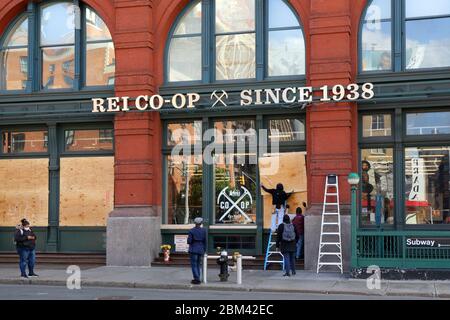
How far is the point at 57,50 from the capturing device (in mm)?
23469

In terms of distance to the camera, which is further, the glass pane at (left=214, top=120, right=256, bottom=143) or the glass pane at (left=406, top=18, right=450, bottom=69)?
the glass pane at (left=214, top=120, right=256, bottom=143)

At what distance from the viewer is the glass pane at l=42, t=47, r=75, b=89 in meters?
23.3

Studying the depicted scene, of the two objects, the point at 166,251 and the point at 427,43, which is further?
the point at 166,251

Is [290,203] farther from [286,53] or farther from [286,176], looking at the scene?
[286,53]

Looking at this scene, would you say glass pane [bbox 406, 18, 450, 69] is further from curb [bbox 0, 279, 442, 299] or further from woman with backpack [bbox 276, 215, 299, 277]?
curb [bbox 0, 279, 442, 299]

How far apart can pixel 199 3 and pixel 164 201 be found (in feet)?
22.6

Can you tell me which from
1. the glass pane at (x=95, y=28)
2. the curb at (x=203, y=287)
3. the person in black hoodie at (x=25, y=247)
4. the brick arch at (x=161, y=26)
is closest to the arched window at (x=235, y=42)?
the brick arch at (x=161, y=26)

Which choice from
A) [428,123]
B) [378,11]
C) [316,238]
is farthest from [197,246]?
[378,11]

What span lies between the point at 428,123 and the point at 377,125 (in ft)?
5.00

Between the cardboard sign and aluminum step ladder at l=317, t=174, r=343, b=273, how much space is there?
4652 mm

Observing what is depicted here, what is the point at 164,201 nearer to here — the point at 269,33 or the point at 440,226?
the point at 269,33

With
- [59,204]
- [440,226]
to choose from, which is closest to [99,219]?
[59,204]

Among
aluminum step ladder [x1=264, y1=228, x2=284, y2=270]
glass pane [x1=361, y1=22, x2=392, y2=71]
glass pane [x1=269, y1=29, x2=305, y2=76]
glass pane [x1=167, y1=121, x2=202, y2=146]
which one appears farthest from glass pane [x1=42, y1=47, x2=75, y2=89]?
glass pane [x1=361, y1=22, x2=392, y2=71]

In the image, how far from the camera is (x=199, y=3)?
22.4m
